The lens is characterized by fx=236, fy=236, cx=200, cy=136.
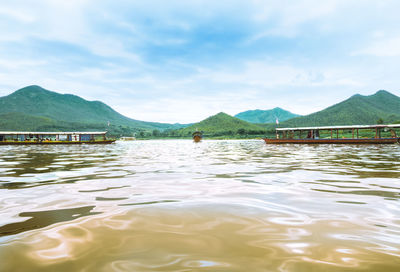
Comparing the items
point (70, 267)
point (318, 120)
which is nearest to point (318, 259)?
point (70, 267)

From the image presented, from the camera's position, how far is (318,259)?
8.06 ft

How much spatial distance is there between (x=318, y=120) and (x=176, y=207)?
19094 centimetres

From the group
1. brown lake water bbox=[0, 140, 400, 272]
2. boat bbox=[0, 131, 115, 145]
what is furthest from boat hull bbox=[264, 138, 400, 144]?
brown lake water bbox=[0, 140, 400, 272]

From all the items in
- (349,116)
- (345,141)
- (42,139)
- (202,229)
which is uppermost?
(349,116)

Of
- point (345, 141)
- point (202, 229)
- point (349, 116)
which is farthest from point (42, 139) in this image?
point (349, 116)

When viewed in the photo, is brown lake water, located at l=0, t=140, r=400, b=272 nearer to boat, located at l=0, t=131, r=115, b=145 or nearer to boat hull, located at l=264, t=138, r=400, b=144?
boat hull, located at l=264, t=138, r=400, b=144

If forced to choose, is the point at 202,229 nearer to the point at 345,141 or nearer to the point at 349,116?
the point at 345,141

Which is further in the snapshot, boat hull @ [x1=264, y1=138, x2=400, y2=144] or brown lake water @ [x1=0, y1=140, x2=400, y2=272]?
boat hull @ [x1=264, y1=138, x2=400, y2=144]

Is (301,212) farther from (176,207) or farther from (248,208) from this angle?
(176,207)

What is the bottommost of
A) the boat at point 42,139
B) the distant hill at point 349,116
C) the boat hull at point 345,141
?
the boat hull at point 345,141

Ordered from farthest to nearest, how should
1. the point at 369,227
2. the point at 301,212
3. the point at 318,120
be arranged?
the point at 318,120 → the point at 301,212 → the point at 369,227

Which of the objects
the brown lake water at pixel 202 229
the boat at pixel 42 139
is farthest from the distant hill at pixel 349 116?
the brown lake water at pixel 202 229

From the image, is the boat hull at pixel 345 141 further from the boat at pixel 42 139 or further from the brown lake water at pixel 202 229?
the brown lake water at pixel 202 229

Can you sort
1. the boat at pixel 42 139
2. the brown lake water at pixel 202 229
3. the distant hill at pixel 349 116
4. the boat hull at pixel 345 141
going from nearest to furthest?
the brown lake water at pixel 202 229 → the boat hull at pixel 345 141 → the boat at pixel 42 139 → the distant hill at pixel 349 116
